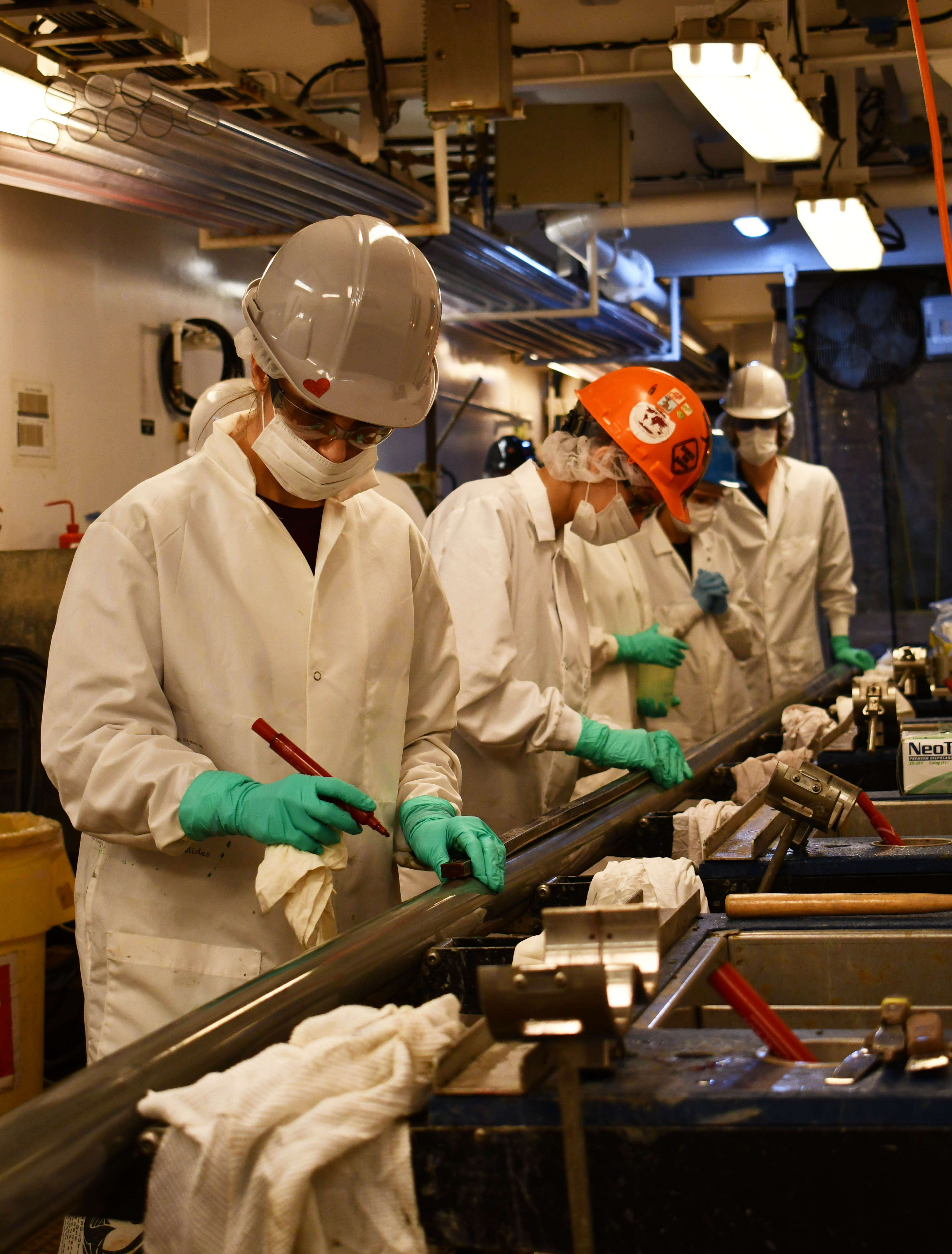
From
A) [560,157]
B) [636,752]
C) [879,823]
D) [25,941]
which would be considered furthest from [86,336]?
[879,823]

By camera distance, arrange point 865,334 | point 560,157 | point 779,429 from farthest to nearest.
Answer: point 865,334 → point 779,429 → point 560,157

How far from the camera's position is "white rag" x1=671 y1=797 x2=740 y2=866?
192 centimetres

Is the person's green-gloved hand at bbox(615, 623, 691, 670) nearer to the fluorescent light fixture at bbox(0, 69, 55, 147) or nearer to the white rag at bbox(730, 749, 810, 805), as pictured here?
the white rag at bbox(730, 749, 810, 805)

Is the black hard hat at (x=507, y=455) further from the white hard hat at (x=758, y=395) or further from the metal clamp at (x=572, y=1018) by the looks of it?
the metal clamp at (x=572, y=1018)

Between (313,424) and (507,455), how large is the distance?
4.86 metres

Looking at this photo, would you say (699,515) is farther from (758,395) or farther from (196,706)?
(196,706)

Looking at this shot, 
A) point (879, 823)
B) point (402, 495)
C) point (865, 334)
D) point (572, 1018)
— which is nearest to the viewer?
point (572, 1018)

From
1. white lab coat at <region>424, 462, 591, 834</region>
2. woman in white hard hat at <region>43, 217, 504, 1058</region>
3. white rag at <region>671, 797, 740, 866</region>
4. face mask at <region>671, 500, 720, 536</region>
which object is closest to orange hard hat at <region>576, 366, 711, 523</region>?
white lab coat at <region>424, 462, 591, 834</region>

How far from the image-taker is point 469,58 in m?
3.69

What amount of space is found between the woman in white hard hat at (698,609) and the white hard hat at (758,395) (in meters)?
0.70

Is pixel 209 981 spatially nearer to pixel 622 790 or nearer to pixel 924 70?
pixel 622 790

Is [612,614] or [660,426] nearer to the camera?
[660,426]

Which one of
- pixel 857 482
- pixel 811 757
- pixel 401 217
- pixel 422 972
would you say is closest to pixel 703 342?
pixel 857 482

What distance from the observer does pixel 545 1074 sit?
3.05ft
